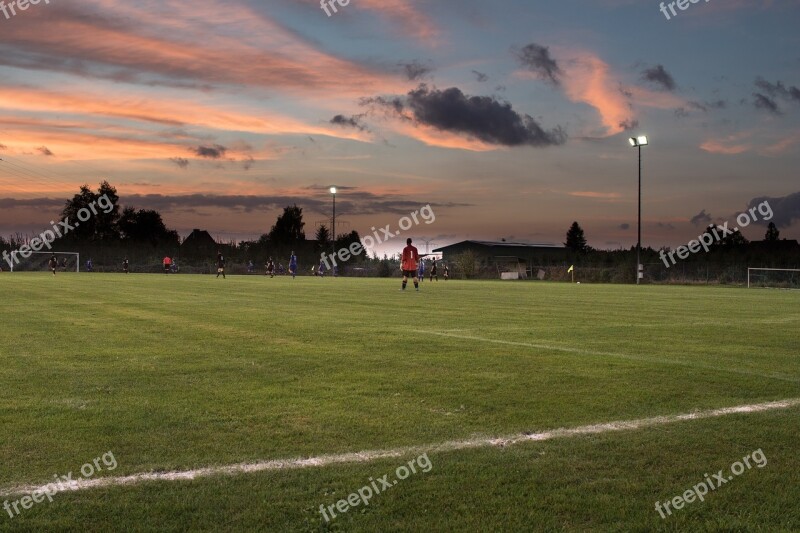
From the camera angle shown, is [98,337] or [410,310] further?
[410,310]

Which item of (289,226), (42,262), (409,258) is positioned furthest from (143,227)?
(409,258)

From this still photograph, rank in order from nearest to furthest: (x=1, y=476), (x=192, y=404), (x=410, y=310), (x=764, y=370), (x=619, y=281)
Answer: (x=1, y=476) < (x=192, y=404) < (x=764, y=370) < (x=410, y=310) < (x=619, y=281)

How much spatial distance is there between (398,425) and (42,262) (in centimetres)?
7622

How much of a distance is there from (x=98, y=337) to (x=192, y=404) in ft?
20.6

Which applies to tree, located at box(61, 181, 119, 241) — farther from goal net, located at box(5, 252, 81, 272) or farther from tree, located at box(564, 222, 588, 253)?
tree, located at box(564, 222, 588, 253)

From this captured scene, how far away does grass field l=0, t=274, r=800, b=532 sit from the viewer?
13.5 ft

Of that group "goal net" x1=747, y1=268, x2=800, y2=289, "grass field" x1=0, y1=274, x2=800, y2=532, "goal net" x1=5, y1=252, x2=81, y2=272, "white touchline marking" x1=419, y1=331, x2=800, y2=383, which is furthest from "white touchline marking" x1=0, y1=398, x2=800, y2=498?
"goal net" x1=5, y1=252, x2=81, y2=272

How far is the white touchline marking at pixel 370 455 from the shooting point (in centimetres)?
457

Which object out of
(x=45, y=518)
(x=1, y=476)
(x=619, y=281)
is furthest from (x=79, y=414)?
(x=619, y=281)

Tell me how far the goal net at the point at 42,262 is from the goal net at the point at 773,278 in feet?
202

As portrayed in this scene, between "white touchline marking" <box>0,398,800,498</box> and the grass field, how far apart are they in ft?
0.23

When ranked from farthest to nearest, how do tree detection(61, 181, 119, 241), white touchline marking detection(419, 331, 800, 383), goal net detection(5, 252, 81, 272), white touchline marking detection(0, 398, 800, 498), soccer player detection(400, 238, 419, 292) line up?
tree detection(61, 181, 119, 241) < goal net detection(5, 252, 81, 272) < soccer player detection(400, 238, 419, 292) < white touchline marking detection(419, 331, 800, 383) < white touchline marking detection(0, 398, 800, 498)

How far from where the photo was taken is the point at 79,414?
635 cm

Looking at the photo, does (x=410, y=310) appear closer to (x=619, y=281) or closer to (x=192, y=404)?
(x=192, y=404)
